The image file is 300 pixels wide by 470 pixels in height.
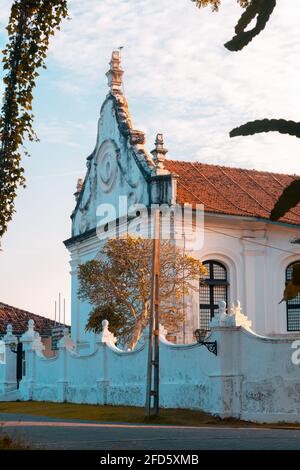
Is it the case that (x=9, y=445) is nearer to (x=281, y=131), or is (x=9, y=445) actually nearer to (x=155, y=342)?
(x=281, y=131)

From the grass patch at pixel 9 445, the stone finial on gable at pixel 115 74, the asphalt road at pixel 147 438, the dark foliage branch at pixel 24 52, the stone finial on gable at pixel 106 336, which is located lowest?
the asphalt road at pixel 147 438

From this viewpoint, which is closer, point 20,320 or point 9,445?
point 9,445

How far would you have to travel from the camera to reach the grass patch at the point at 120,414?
2148 centimetres

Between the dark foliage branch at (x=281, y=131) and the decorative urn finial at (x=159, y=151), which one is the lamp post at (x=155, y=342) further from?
the dark foliage branch at (x=281, y=131)

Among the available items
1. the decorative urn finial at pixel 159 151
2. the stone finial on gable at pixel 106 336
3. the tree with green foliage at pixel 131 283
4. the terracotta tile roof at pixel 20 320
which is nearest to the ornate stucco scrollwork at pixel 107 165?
the decorative urn finial at pixel 159 151

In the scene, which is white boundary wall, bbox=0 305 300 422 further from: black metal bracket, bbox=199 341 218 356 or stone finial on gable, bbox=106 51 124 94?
stone finial on gable, bbox=106 51 124 94

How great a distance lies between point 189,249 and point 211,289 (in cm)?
229

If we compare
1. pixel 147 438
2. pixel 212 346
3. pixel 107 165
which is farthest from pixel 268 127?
pixel 107 165

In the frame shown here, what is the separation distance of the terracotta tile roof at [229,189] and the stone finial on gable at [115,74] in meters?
3.71

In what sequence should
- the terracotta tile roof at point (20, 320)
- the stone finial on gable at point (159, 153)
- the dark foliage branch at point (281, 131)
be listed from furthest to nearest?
1. the terracotta tile roof at point (20, 320)
2. the stone finial on gable at point (159, 153)
3. the dark foliage branch at point (281, 131)

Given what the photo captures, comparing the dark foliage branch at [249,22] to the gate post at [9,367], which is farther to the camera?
the gate post at [9,367]

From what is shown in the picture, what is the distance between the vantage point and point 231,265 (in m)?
34.5

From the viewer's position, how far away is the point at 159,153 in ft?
109
